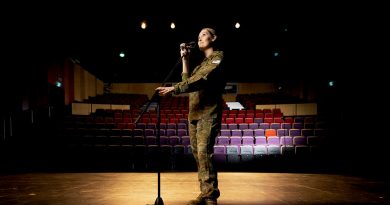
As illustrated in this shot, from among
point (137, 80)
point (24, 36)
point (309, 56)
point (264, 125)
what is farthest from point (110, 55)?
point (264, 125)

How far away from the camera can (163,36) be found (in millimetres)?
12828

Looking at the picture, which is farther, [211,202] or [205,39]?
[205,39]

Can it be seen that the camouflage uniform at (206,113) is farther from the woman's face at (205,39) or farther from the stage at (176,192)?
the stage at (176,192)

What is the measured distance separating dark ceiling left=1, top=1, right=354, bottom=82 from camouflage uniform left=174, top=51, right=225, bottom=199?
5.53 metres

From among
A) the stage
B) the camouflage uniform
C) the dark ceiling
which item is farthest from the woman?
the dark ceiling

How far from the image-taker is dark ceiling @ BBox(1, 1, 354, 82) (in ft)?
24.7

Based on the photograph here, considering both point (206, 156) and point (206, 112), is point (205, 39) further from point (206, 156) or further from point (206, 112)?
point (206, 156)

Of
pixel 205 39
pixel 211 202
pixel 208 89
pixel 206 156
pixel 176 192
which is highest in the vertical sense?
pixel 205 39

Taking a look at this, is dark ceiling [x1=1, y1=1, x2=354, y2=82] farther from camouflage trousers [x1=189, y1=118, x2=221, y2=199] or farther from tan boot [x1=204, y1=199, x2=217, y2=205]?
tan boot [x1=204, y1=199, x2=217, y2=205]

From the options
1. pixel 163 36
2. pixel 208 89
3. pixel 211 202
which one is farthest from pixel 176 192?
pixel 163 36

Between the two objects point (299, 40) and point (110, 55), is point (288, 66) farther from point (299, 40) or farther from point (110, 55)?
point (110, 55)

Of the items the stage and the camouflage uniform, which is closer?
the camouflage uniform

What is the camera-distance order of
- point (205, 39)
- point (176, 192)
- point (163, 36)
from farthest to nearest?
point (163, 36) → point (176, 192) → point (205, 39)

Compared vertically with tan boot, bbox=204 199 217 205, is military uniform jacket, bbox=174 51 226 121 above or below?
above
